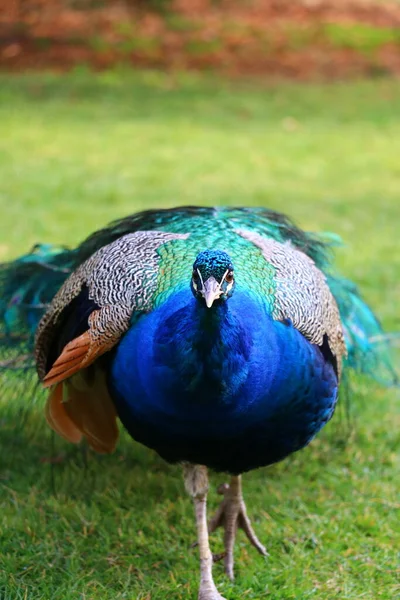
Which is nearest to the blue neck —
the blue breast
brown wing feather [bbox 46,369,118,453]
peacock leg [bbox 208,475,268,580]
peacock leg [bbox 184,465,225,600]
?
the blue breast

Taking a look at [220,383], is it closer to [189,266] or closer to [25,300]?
[189,266]

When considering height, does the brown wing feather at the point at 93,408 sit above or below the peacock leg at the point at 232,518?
above

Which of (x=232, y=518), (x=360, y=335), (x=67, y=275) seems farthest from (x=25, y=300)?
(x=360, y=335)

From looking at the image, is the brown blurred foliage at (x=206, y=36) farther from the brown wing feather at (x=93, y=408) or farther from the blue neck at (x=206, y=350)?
the blue neck at (x=206, y=350)

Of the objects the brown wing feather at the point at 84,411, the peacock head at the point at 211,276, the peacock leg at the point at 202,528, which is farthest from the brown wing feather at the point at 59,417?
the peacock head at the point at 211,276

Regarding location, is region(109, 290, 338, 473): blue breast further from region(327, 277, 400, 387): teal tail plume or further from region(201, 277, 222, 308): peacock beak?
region(327, 277, 400, 387): teal tail plume

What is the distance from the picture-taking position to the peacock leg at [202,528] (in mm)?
2629

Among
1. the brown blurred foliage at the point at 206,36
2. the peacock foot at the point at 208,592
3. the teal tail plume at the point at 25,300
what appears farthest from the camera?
the brown blurred foliage at the point at 206,36

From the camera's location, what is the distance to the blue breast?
2236 mm

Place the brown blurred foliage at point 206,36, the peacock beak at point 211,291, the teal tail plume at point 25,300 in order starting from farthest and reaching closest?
the brown blurred foliage at point 206,36, the teal tail plume at point 25,300, the peacock beak at point 211,291

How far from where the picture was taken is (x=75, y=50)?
11.2 meters

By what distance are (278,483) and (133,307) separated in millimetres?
1129

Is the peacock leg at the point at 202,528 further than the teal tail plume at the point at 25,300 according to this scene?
No

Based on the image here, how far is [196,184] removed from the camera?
6852 mm
